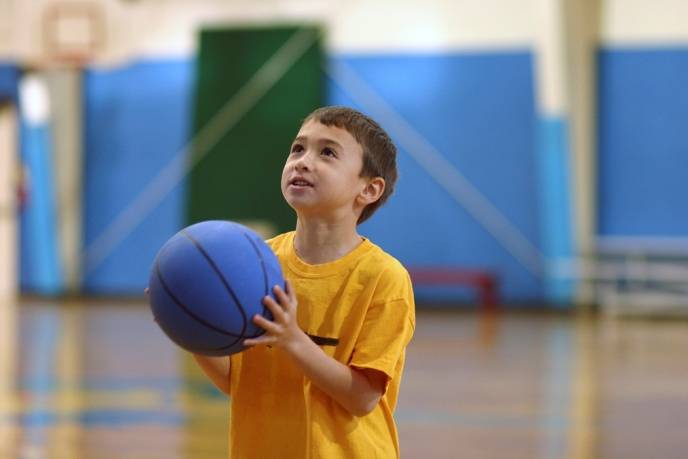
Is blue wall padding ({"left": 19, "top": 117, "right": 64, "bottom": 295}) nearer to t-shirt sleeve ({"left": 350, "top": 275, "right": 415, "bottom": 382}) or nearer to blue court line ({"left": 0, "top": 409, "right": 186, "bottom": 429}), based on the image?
blue court line ({"left": 0, "top": 409, "right": 186, "bottom": 429})

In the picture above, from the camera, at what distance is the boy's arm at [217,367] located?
2.25 meters

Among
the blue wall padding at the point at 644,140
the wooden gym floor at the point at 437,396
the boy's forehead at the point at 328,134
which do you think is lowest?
the wooden gym floor at the point at 437,396

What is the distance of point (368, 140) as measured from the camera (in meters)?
2.30

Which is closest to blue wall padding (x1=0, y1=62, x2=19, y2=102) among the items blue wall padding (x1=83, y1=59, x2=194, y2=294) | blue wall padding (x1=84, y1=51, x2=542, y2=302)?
blue wall padding (x1=83, y1=59, x2=194, y2=294)

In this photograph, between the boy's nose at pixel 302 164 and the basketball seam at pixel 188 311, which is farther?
the boy's nose at pixel 302 164

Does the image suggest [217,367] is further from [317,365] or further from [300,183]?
[300,183]

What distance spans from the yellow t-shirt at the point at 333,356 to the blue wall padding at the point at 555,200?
40.4 ft

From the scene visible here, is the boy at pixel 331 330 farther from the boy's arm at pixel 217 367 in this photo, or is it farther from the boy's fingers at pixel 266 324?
the boy's fingers at pixel 266 324

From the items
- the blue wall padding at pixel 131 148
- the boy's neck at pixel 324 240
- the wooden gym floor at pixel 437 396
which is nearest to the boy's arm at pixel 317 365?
the boy's neck at pixel 324 240

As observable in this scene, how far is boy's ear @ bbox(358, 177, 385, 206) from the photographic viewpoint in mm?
2316

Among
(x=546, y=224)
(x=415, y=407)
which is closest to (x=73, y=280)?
(x=546, y=224)

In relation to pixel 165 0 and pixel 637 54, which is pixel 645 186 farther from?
pixel 165 0

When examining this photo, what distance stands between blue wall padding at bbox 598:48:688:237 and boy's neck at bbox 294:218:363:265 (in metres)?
12.7

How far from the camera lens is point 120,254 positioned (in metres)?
15.8
